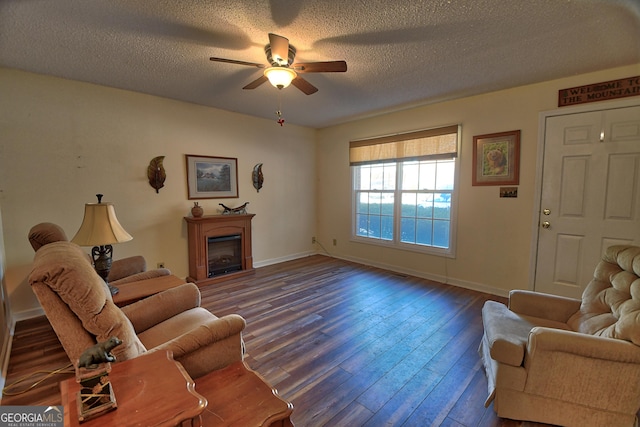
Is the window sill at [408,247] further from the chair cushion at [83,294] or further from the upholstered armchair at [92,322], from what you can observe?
the chair cushion at [83,294]

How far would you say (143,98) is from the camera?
3529 millimetres

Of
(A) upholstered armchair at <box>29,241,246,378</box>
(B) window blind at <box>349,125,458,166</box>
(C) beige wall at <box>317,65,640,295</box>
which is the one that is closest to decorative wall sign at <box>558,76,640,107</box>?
(C) beige wall at <box>317,65,640,295</box>

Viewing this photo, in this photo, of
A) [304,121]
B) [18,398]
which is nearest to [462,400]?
[18,398]

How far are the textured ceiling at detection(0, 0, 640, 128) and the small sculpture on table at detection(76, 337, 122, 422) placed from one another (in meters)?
2.04

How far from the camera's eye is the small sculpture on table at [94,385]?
86 centimetres

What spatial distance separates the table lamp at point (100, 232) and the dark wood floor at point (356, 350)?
0.88m

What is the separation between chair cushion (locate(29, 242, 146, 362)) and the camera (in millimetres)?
1076

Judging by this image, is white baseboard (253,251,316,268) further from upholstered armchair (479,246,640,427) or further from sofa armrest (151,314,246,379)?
upholstered armchair (479,246,640,427)

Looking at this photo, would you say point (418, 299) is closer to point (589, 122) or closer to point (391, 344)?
point (391, 344)

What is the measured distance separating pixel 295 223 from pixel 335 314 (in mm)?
2613

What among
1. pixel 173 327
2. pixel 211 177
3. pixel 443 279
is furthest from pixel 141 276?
pixel 443 279

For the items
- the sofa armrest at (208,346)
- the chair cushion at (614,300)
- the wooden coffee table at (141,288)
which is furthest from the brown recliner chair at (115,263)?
the chair cushion at (614,300)

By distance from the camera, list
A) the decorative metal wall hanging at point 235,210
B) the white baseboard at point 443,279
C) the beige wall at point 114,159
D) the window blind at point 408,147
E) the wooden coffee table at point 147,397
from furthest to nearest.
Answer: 1. the decorative metal wall hanging at point 235,210
2. the window blind at point 408,147
3. the white baseboard at point 443,279
4. the beige wall at point 114,159
5. the wooden coffee table at point 147,397

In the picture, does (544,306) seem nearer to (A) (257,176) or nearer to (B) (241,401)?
(B) (241,401)
